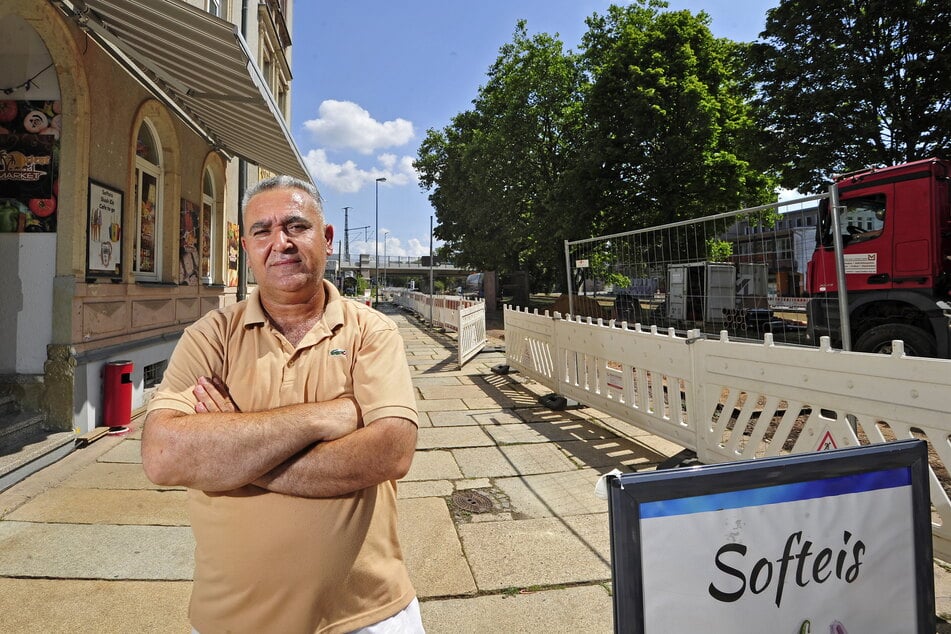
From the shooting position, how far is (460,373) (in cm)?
988

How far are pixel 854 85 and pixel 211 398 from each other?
15714 millimetres

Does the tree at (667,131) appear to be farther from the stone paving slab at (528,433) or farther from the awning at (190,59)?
the stone paving slab at (528,433)

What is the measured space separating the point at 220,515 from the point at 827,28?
653 inches

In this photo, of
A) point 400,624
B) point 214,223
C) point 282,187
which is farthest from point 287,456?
point 214,223

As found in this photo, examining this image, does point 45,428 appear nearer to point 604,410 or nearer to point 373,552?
point 373,552

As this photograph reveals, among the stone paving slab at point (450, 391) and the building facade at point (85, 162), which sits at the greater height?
the building facade at point (85, 162)

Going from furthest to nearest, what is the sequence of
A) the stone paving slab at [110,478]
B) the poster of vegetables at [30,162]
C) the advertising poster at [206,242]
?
the advertising poster at [206,242], the poster of vegetables at [30,162], the stone paving slab at [110,478]

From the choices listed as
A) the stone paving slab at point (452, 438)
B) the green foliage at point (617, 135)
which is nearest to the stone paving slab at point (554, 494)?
the stone paving slab at point (452, 438)

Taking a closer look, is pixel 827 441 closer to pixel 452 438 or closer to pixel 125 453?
pixel 452 438

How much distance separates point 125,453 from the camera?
488cm

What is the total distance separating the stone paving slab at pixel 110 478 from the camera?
4.06 meters

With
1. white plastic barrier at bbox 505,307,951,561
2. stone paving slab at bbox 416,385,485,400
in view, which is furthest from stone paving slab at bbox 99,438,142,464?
white plastic barrier at bbox 505,307,951,561

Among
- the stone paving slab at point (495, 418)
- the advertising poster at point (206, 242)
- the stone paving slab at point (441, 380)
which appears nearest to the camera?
the stone paving slab at point (495, 418)

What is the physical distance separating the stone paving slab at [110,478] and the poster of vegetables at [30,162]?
2391mm
